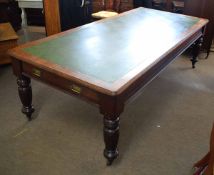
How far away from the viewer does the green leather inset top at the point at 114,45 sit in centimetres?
152

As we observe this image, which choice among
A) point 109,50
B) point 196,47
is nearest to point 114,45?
point 109,50

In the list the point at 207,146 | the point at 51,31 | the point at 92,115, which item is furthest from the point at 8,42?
the point at 207,146

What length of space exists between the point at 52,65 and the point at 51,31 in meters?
1.82

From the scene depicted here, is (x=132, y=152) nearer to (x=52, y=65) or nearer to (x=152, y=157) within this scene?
(x=152, y=157)

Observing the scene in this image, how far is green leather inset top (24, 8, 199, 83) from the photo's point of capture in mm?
1522

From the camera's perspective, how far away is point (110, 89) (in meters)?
1.29

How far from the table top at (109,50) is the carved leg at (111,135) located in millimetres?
199

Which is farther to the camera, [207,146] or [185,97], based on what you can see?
[185,97]

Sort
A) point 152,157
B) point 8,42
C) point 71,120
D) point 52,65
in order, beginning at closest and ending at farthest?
point 52,65, point 152,157, point 71,120, point 8,42

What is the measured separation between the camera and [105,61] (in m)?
1.58

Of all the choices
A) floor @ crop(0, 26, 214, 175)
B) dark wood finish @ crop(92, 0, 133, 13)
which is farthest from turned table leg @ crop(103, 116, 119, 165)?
dark wood finish @ crop(92, 0, 133, 13)

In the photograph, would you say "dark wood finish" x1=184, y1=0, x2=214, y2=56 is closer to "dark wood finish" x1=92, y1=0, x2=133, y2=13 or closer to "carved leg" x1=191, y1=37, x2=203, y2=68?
"carved leg" x1=191, y1=37, x2=203, y2=68

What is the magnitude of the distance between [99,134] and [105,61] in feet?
1.93

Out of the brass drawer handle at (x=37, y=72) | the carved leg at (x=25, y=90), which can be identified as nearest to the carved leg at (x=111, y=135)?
the brass drawer handle at (x=37, y=72)
